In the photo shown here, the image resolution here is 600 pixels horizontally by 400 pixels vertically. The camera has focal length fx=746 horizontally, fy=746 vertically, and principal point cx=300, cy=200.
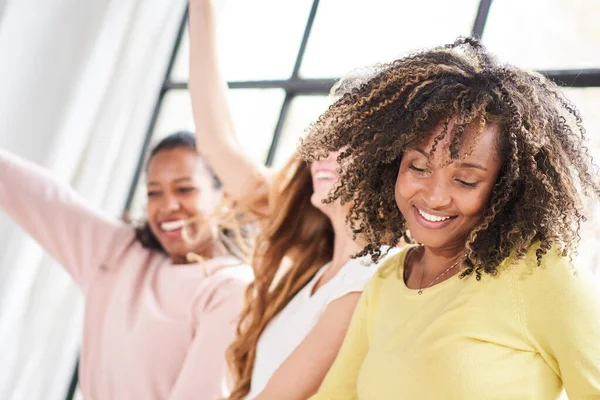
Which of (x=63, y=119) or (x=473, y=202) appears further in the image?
(x=63, y=119)

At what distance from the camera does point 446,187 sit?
101 cm

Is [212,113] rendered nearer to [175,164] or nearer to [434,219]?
[175,164]

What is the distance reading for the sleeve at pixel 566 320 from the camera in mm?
898

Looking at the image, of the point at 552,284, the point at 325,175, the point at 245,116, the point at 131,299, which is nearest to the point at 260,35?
the point at 245,116

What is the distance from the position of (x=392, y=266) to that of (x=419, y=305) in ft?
0.51

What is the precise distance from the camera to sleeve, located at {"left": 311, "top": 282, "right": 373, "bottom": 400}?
120cm

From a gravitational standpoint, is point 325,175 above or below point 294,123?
below

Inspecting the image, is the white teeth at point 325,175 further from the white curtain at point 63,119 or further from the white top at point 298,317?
the white curtain at point 63,119

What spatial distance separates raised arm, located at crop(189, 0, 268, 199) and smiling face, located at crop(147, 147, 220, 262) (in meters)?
0.13

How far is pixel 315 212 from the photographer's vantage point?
1714 mm

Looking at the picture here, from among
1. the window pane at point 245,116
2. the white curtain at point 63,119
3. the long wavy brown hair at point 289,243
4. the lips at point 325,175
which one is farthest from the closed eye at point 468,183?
the white curtain at point 63,119

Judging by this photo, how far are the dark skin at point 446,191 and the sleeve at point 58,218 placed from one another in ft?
4.23

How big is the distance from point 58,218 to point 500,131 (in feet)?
4.98

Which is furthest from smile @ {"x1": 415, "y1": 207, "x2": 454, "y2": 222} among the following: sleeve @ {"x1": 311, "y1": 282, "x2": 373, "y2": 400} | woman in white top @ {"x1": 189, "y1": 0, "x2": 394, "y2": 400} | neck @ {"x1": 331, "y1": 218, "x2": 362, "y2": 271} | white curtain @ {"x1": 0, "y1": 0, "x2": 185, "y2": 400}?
white curtain @ {"x1": 0, "y1": 0, "x2": 185, "y2": 400}
